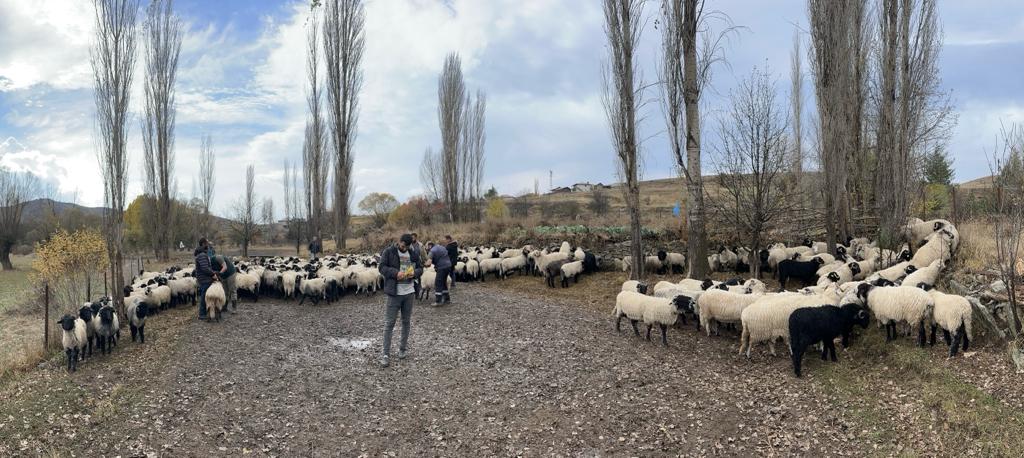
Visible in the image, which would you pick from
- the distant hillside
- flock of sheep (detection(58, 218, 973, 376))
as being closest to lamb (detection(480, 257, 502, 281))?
flock of sheep (detection(58, 218, 973, 376))

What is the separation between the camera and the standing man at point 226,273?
12.7 m

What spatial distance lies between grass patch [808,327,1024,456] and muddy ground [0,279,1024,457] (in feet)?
0.08

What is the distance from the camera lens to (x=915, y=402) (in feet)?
19.2

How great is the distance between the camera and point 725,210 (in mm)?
12750

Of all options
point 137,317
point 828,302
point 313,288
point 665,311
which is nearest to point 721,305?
point 665,311

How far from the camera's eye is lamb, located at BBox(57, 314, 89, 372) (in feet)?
28.1

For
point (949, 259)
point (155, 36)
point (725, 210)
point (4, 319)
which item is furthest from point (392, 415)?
point (155, 36)

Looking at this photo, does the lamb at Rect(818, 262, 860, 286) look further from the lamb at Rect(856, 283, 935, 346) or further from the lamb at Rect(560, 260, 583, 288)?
the lamb at Rect(560, 260, 583, 288)

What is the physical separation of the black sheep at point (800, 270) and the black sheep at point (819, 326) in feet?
15.9

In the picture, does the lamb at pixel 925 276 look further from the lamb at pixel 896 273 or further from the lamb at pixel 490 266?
the lamb at pixel 490 266

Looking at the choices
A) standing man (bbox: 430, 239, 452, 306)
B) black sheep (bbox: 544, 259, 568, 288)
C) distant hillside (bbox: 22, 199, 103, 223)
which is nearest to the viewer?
standing man (bbox: 430, 239, 452, 306)

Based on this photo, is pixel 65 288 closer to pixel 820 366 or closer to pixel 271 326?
pixel 271 326

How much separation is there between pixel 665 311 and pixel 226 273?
10481 mm

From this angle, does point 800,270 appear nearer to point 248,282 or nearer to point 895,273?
point 895,273
